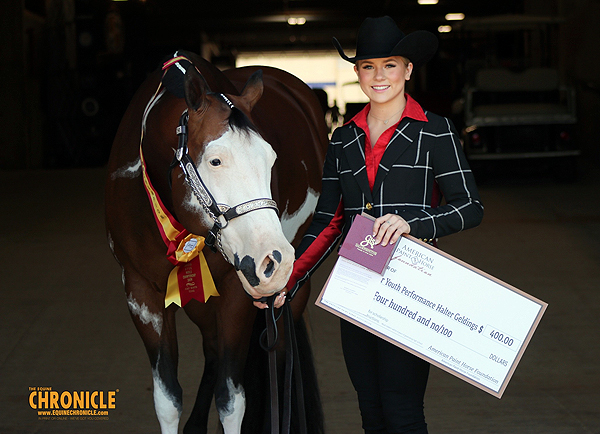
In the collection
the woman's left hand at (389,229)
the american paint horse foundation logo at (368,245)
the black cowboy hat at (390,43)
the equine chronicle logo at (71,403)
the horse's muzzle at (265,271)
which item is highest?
the black cowboy hat at (390,43)

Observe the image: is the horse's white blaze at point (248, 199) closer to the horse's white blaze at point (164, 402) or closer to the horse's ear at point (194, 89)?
the horse's ear at point (194, 89)

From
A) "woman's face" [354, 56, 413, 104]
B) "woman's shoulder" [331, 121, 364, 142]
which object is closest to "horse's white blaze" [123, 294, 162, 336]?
"woman's shoulder" [331, 121, 364, 142]

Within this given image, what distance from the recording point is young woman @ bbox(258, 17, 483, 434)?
195 cm

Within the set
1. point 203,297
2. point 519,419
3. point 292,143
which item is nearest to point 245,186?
point 203,297

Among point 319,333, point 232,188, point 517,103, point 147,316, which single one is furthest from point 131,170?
point 517,103

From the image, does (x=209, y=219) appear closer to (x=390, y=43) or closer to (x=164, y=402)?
(x=390, y=43)

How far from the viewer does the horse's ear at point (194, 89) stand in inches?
72.8

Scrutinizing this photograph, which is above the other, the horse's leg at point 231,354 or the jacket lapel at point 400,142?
the jacket lapel at point 400,142

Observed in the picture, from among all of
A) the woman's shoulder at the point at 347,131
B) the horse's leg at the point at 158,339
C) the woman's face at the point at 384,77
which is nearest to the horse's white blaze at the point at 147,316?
the horse's leg at the point at 158,339

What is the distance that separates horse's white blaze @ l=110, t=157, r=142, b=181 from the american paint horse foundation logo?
90cm

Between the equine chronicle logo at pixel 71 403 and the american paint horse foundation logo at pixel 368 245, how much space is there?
1847 mm

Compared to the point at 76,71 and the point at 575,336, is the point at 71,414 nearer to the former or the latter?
the point at 575,336

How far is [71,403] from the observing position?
10.9 ft

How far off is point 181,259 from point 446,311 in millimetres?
858
